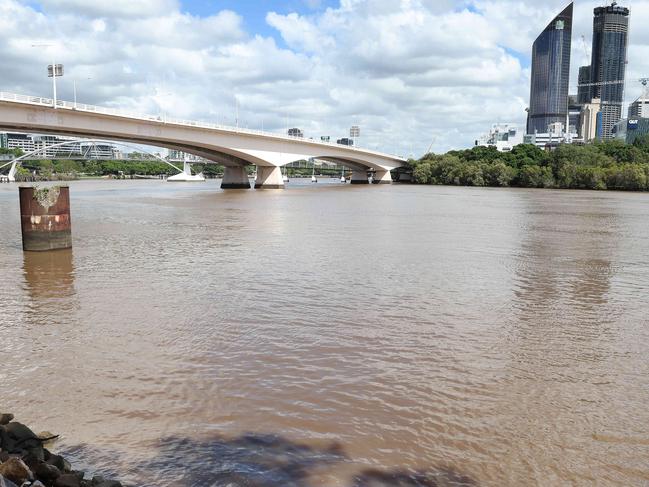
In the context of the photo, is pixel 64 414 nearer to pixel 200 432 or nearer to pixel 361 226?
pixel 200 432

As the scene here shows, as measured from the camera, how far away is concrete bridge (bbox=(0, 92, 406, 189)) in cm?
4694

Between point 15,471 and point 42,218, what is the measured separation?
18522 mm

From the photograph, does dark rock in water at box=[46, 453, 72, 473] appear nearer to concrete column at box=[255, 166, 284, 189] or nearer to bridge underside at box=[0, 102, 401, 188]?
bridge underside at box=[0, 102, 401, 188]

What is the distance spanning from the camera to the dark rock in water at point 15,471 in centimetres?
442

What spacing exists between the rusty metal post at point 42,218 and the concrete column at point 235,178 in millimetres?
70862

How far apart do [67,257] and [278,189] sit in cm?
6910

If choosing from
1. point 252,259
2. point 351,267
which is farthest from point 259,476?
point 252,259

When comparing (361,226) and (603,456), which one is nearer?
(603,456)

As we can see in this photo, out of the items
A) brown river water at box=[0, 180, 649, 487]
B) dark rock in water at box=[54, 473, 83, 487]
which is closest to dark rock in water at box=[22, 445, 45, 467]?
dark rock in water at box=[54, 473, 83, 487]

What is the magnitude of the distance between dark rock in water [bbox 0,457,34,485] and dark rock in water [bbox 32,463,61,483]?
0.93 feet

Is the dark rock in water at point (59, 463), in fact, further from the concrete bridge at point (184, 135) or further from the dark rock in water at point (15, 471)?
the concrete bridge at point (184, 135)

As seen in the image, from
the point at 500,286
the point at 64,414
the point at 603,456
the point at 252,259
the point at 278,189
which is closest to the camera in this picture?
the point at 603,456

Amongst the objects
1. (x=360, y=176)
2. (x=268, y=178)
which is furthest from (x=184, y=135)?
(x=360, y=176)

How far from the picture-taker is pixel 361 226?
31.0 m
